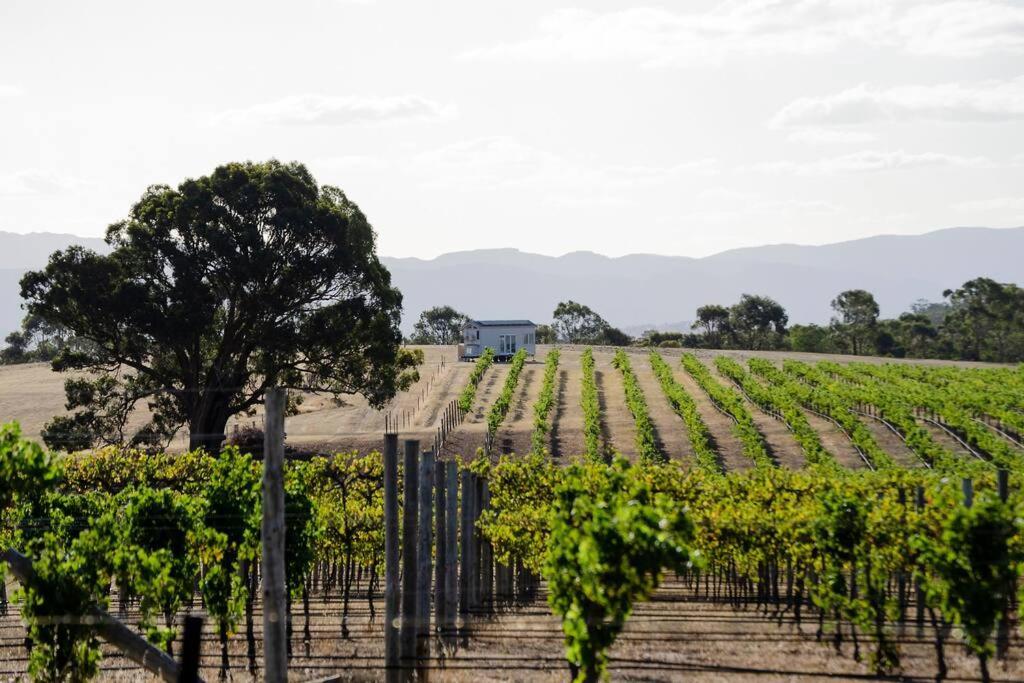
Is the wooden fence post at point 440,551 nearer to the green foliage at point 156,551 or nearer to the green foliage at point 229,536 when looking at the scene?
the green foliage at point 229,536

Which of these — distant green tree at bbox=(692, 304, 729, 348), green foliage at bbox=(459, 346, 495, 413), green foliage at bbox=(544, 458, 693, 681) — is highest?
distant green tree at bbox=(692, 304, 729, 348)

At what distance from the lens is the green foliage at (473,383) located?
4894 centimetres

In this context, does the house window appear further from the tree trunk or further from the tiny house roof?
the tree trunk

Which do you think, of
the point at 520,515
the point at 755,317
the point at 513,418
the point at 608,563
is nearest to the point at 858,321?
the point at 755,317

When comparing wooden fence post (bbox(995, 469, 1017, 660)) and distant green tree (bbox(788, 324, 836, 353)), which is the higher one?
distant green tree (bbox(788, 324, 836, 353))

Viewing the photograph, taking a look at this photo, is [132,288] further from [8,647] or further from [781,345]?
[781,345]

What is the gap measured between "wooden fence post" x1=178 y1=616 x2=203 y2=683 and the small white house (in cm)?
6893

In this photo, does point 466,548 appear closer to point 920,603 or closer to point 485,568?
point 485,568

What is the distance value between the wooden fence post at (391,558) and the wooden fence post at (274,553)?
4.84ft

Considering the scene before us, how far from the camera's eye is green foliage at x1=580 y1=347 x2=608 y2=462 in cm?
3822

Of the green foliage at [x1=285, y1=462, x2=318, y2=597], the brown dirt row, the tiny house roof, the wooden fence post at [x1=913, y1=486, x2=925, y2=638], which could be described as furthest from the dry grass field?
the green foliage at [x1=285, y1=462, x2=318, y2=597]

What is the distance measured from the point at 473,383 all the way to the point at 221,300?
19.7 meters

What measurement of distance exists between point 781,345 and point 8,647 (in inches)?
4216

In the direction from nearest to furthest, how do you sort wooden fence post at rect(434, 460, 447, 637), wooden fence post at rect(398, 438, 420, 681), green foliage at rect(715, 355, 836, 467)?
wooden fence post at rect(398, 438, 420, 681) → wooden fence post at rect(434, 460, 447, 637) → green foliage at rect(715, 355, 836, 467)
